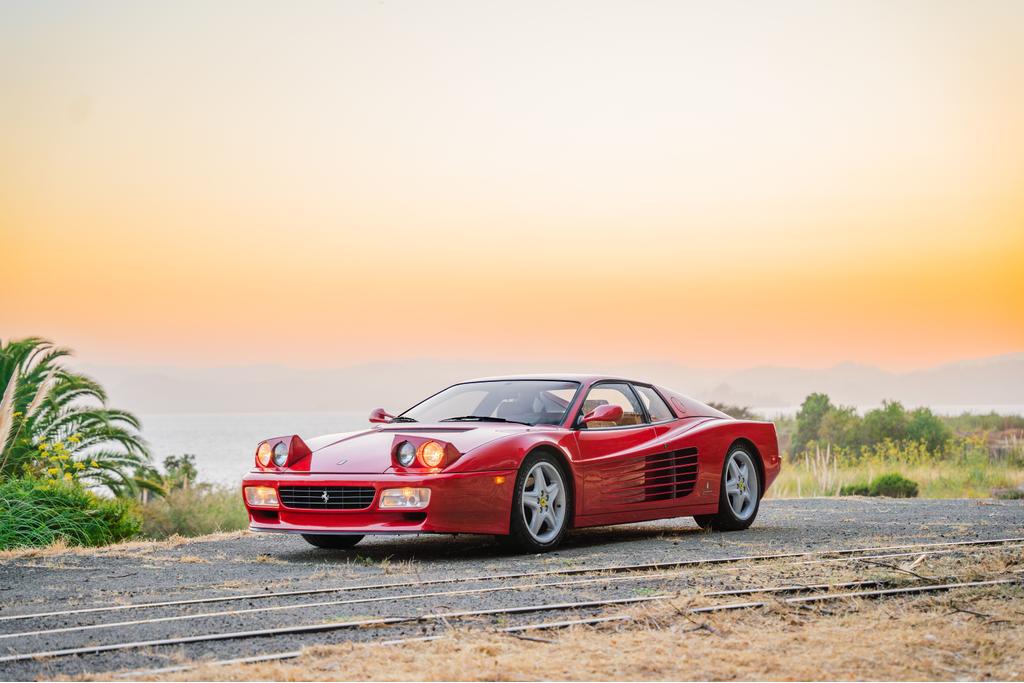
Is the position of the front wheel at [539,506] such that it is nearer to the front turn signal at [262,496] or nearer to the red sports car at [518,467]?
the red sports car at [518,467]

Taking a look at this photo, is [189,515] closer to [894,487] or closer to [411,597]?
[894,487]

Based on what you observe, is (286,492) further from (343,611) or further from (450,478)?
(343,611)

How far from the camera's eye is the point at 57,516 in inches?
462

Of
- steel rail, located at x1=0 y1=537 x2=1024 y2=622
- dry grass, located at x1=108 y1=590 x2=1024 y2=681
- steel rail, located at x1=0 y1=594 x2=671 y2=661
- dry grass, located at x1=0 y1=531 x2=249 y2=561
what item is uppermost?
dry grass, located at x1=0 y1=531 x2=249 y2=561

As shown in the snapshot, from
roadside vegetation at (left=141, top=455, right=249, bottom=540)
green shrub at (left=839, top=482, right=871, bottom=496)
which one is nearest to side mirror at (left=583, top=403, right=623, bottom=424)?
green shrub at (left=839, top=482, right=871, bottom=496)

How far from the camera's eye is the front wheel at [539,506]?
909 cm

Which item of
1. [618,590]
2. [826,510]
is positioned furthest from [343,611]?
[826,510]

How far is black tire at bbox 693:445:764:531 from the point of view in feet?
36.7

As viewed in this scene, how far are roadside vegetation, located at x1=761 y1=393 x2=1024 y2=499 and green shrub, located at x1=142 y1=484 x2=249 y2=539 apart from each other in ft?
31.4

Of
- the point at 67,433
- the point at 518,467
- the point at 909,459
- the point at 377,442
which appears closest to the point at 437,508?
the point at 518,467

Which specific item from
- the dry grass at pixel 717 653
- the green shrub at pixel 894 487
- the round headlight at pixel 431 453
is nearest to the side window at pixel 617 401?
the round headlight at pixel 431 453

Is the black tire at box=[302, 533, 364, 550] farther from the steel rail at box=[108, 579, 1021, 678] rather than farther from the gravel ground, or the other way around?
the steel rail at box=[108, 579, 1021, 678]

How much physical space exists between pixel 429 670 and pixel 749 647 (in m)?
1.50

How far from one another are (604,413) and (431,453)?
1.55m
